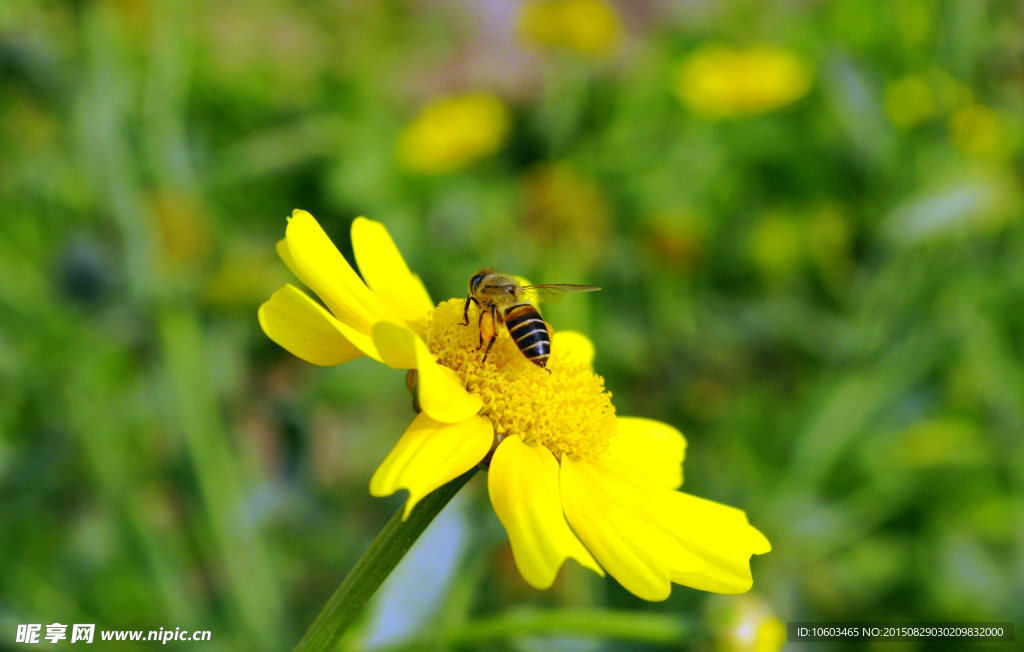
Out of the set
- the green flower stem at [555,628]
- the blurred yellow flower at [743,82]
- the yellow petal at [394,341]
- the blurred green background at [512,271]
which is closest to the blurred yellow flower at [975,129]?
the blurred green background at [512,271]

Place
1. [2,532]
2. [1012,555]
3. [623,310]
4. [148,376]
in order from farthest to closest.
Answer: [623,310] < [1012,555] < [148,376] < [2,532]

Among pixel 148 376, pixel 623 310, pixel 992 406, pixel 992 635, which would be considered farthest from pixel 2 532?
pixel 992 406

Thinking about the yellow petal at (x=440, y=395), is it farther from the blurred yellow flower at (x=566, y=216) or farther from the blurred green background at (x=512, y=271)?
the blurred yellow flower at (x=566, y=216)

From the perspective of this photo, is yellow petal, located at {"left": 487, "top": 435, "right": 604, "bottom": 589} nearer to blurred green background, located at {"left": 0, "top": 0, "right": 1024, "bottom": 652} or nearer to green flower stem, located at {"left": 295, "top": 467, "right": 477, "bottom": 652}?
green flower stem, located at {"left": 295, "top": 467, "right": 477, "bottom": 652}

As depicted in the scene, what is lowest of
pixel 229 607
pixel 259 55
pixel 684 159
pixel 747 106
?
pixel 229 607

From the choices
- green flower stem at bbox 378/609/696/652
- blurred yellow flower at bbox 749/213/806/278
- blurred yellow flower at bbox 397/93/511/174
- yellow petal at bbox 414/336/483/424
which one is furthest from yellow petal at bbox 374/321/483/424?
blurred yellow flower at bbox 397/93/511/174

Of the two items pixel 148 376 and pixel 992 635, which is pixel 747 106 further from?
pixel 148 376

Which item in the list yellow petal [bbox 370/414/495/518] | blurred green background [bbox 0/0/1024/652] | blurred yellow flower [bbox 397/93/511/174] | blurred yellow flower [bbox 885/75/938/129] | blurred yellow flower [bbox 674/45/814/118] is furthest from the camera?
blurred yellow flower [bbox 674/45/814/118]

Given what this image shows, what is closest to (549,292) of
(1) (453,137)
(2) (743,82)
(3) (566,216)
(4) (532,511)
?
(4) (532,511)
